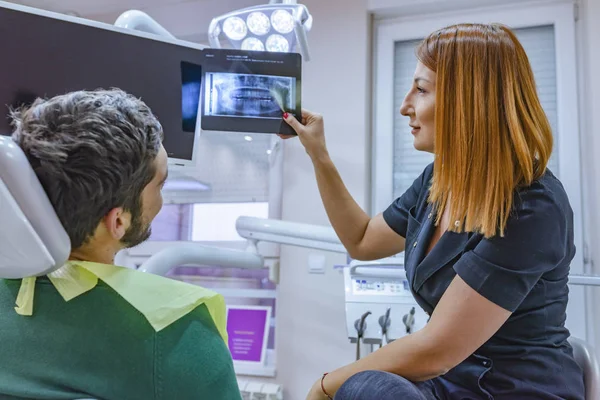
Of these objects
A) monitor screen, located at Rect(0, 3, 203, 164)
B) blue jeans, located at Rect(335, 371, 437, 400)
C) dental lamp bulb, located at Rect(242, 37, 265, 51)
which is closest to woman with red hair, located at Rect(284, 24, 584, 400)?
blue jeans, located at Rect(335, 371, 437, 400)

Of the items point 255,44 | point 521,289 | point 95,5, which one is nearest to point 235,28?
point 255,44

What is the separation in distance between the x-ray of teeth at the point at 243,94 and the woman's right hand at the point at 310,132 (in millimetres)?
65

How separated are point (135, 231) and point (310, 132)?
728 millimetres

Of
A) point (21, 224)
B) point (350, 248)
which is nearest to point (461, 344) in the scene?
point (350, 248)

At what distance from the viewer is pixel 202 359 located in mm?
703

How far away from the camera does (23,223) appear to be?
1.95 feet

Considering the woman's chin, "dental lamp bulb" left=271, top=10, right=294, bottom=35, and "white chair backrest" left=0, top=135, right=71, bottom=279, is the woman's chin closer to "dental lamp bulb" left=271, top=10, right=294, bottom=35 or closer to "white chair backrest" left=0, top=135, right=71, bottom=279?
"dental lamp bulb" left=271, top=10, right=294, bottom=35

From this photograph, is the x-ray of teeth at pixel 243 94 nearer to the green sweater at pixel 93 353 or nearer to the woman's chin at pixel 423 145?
the woman's chin at pixel 423 145

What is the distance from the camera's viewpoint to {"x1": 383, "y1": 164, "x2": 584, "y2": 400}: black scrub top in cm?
92

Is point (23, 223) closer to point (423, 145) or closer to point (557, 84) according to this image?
point (423, 145)

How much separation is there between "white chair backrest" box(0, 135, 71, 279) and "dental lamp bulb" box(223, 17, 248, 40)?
1092mm

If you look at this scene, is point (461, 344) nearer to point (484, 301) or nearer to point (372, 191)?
point (484, 301)

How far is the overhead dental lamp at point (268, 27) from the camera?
1537 millimetres

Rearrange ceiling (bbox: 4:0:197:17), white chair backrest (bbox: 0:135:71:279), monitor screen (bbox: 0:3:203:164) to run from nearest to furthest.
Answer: white chair backrest (bbox: 0:135:71:279) → monitor screen (bbox: 0:3:203:164) → ceiling (bbox: 4:0:197:17)
